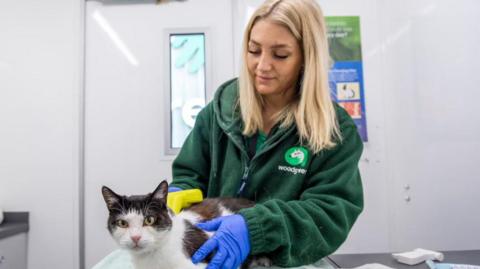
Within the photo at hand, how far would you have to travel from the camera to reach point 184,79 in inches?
79.0

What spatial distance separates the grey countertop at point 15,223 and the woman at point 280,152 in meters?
1.22

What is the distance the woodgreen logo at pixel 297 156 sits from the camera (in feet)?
3.26

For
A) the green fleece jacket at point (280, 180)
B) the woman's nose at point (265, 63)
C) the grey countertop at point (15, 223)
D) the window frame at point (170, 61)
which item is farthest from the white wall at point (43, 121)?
the woman's nose at point (265, 63)

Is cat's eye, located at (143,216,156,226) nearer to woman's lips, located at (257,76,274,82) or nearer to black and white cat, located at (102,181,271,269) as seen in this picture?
black and white cat, located at (102,181,271,269)

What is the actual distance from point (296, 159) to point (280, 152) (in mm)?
53

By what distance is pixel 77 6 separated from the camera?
198 cm

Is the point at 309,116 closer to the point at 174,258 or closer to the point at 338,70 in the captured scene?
the point at 174,258

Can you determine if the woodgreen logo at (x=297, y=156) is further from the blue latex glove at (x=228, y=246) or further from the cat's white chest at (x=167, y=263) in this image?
the cat's white chest at (x=167, y=263)

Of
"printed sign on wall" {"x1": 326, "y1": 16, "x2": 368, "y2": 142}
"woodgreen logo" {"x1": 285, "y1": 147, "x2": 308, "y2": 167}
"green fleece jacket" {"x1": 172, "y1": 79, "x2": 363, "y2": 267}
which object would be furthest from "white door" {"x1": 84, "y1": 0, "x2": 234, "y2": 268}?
"woodgreen logo" {"x1": 285, "y1": 147, "x2": 308, "y2": 167}

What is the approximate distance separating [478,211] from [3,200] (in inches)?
99.5

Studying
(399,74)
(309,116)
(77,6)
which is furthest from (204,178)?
(77,6)

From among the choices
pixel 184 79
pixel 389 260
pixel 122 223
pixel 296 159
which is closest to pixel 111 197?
pixel 122 223

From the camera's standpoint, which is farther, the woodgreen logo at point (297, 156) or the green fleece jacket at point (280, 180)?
the woodgreen logo at point (297, 156)

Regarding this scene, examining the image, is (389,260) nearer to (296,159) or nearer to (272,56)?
(296,159)
